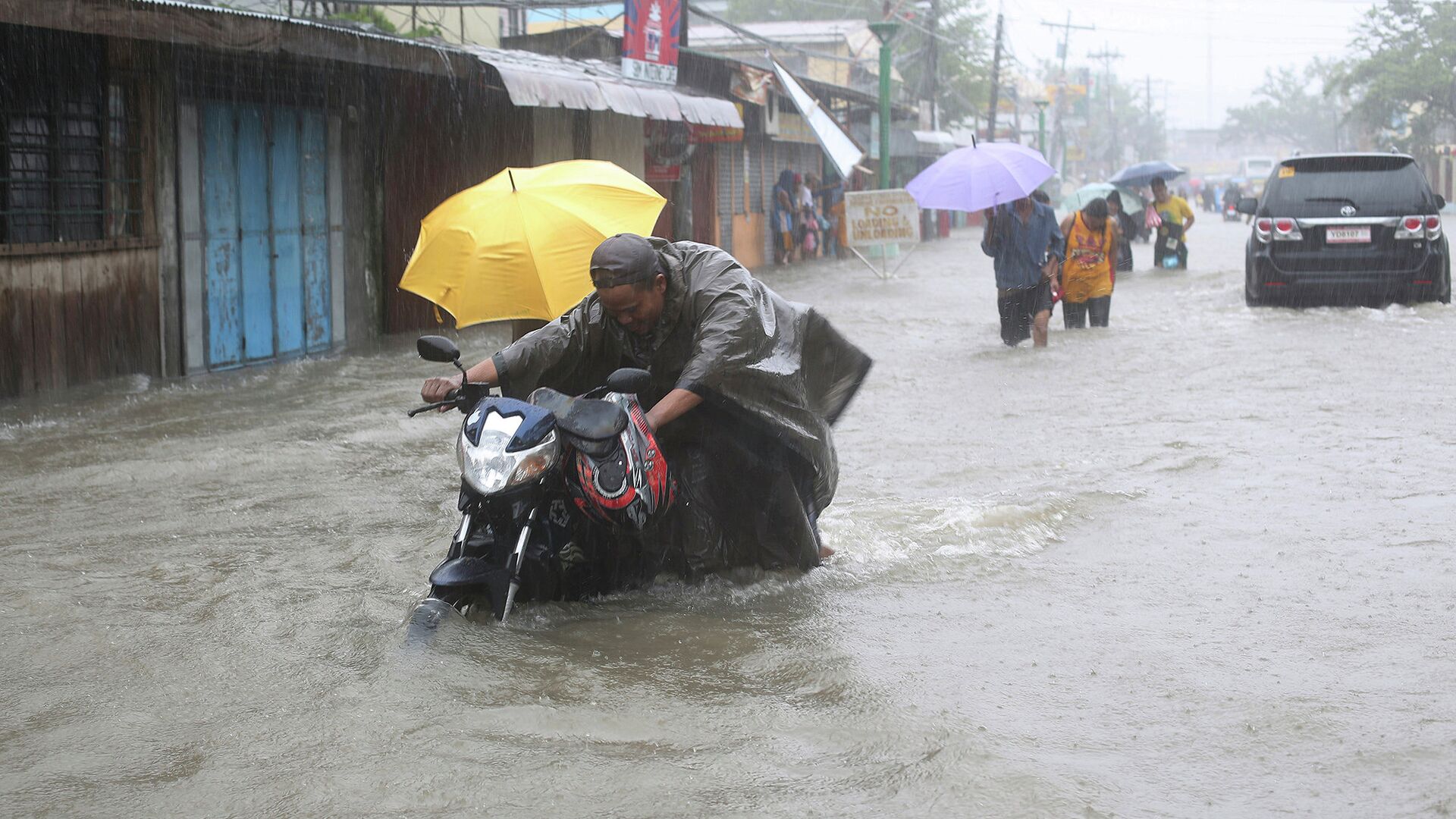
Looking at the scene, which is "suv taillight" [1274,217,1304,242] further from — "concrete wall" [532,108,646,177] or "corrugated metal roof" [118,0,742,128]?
"concrete wall" [532,108,646,177]

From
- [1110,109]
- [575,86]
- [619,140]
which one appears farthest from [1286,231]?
[1110,109]

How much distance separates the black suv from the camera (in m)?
Answer: 14.0

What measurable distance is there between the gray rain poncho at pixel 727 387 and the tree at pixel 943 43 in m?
41.5

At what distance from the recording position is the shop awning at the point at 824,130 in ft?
67.4

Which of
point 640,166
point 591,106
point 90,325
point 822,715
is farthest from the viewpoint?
point 640,166

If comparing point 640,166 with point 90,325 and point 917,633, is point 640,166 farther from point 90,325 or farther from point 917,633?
point 917,633

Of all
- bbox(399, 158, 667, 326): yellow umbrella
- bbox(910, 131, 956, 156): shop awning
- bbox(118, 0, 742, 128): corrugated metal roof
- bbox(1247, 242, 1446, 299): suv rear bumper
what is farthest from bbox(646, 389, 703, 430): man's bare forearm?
bbox(910, 131, 956, 156): shop awning

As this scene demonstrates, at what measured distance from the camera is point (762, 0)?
50.1 metres

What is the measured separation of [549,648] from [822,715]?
0.93 metres

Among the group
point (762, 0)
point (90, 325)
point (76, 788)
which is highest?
point (762, 0)

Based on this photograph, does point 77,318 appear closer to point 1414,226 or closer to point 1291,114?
point 1414,226

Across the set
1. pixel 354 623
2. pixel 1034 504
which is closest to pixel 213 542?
pixel 354 623

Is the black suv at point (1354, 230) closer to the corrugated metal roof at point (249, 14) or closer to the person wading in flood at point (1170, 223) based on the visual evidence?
the person wading in flood at point (1170, 223)

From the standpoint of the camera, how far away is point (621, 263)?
14.2 ft
